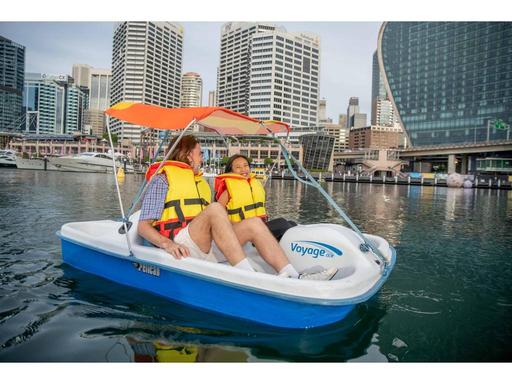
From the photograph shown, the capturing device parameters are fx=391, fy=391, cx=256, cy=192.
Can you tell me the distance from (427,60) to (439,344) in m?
133

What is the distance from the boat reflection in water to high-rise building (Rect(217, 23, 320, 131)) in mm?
138356

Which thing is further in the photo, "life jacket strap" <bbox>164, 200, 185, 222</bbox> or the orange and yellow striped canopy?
"life jacket strap" <bbox>164, 200, 185, 222</bbox>

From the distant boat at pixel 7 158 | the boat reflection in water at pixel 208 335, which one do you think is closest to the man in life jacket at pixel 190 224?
the boat reflection in water at pixel 208 335

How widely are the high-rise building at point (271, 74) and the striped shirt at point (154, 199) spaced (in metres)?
138

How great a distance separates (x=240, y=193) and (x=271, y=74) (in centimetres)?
14854

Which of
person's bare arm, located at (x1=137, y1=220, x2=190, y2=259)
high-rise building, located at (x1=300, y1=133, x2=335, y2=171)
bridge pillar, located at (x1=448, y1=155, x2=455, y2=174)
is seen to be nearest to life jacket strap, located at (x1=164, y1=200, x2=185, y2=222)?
person's bare arm, located at (x1=137, y1=220, x2=190, y2=259)

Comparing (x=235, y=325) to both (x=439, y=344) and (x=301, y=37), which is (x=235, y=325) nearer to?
(x=439, y=344)

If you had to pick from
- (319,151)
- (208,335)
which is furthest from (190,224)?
(319,151)

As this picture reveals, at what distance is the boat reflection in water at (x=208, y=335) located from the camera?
11.6 ft

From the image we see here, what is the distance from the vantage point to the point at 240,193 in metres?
5.20

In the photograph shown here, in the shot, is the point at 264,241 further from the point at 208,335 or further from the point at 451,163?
the point at 451,163

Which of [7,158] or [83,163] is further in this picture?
[7,158]

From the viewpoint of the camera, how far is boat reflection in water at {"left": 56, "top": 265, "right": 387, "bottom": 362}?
3.52 metres

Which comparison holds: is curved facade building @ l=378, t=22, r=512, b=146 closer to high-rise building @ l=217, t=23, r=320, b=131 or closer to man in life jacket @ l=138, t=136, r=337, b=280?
high-rise building @ l=217, t=23, r=320, b=131
